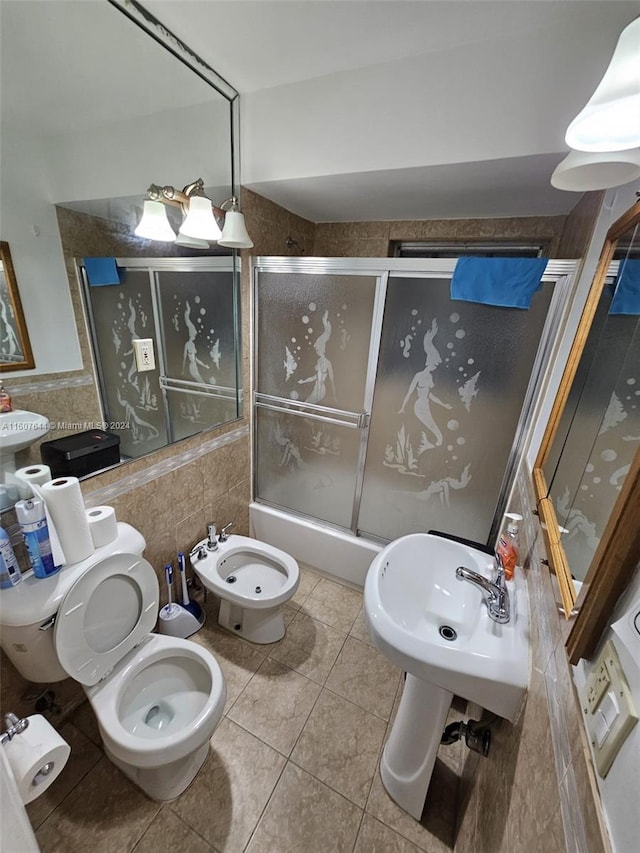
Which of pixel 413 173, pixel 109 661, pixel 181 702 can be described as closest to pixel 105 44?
pixel 413 173

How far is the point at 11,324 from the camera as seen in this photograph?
1087 mm

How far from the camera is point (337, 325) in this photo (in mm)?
1720

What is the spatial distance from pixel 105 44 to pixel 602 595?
209 cm

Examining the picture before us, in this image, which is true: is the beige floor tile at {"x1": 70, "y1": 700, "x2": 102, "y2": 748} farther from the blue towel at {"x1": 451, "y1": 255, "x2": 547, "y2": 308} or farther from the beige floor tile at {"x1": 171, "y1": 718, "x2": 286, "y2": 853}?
the blue towel at {"x1": 451, "y1": 255, "x2": 547, "y2": 308}

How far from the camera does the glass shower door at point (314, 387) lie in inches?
66.6

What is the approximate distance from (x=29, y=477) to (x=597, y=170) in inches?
69.0

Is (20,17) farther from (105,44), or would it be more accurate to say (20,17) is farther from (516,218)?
(516,218)

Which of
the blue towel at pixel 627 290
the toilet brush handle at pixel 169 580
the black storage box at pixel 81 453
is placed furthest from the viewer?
the toilet brush handle at pixel 169 580

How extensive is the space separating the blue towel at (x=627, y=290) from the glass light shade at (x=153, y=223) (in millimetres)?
1582

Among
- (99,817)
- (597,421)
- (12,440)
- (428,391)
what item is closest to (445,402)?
(428,391)

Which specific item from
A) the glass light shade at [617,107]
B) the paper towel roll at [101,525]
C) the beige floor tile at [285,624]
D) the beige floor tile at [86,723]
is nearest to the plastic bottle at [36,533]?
the paper towel roll at [101,525]

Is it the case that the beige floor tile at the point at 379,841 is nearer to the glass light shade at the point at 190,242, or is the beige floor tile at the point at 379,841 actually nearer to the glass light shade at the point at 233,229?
the glass light shade at the point at 233,229

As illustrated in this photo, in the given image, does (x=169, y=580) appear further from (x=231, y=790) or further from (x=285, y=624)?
(x=231, y=790)

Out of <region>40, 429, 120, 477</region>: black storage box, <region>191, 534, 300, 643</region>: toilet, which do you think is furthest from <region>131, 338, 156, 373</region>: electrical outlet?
<region>191, 534, 300, 643</region>: toilet
